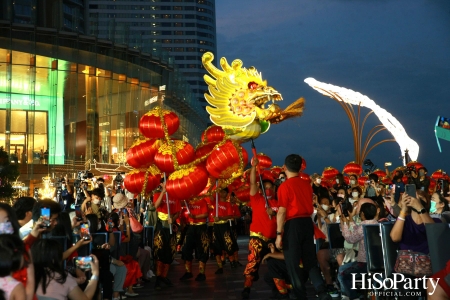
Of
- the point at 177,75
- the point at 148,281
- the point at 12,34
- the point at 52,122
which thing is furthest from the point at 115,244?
the point at 177,75

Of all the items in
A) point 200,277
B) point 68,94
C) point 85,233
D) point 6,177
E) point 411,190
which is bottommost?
point 200,277

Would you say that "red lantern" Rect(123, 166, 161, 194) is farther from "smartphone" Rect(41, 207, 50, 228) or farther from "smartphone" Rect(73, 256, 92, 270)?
"smartphone" Rect(73, 256, 92, 270)

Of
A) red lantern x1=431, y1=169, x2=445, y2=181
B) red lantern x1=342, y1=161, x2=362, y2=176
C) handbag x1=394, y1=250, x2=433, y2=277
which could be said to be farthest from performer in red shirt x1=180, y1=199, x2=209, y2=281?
red lantern x1=431, y1=169, x2=445, y2=181

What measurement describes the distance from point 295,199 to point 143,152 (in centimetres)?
441

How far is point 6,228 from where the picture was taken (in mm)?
4996

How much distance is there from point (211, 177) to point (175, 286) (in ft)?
6.80

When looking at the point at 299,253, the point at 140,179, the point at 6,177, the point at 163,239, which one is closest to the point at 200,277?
the point at 163,239

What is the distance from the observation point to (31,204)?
6.81m

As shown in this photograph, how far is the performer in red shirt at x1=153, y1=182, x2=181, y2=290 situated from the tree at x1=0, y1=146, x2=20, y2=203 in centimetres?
1589

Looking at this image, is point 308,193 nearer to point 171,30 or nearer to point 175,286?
point 175,286

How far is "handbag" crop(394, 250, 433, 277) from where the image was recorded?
257 inches

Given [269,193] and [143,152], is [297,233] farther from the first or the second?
[143,152]

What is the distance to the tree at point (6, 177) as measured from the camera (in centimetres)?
2659

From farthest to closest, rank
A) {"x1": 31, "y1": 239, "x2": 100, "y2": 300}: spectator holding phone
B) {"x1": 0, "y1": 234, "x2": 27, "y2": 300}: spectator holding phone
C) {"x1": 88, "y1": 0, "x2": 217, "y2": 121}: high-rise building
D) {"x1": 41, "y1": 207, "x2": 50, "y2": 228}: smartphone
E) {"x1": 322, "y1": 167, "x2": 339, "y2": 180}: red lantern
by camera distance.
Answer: {"x1": 88, "y1": 0, "x2": 217, "y2": 121}: high-rise building
{"x1": 322, "y1": 167, "x2": 339, "y2": 180}: red lantern
{"x1": 41, "y1": 207, "x2": 50, "y2": 228}: smartphone
{"x1": 31, "y1": 239, "x2": 100, "y2": 300}: spectator holding phone
{"x1": 0, "y1": 234, "x2": 27, "y2": 300}: spectator holding phone
